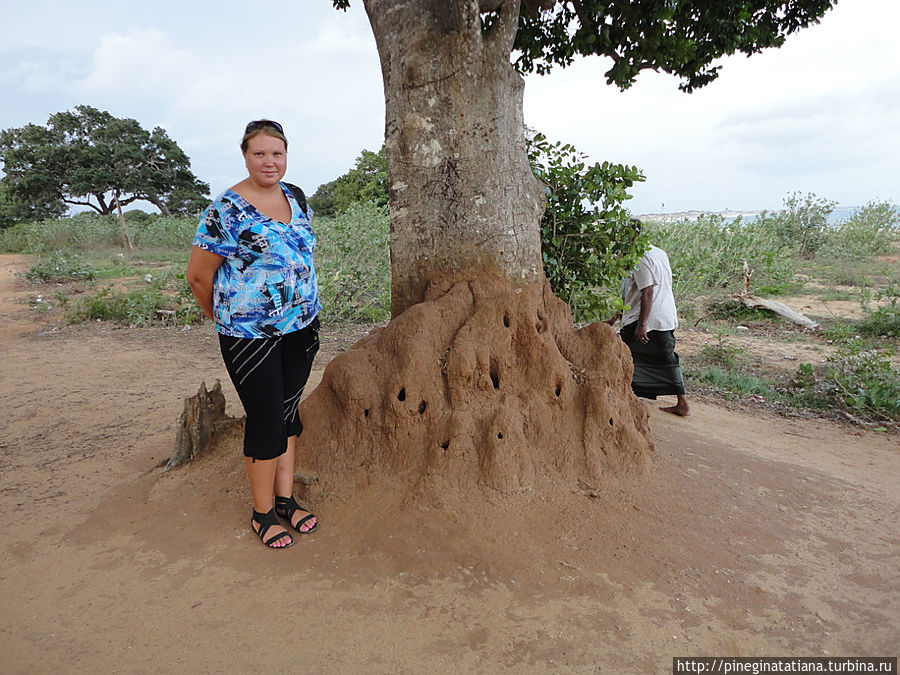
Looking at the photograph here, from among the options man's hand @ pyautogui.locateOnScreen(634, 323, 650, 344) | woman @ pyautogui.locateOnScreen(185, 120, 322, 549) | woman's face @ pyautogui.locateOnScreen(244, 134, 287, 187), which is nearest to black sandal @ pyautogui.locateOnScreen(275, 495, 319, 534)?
woman @ pyautogui.locateOnScreen(185, 120, 322, 549)

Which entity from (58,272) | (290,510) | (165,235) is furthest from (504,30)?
(165,235)

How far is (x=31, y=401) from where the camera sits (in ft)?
15.6

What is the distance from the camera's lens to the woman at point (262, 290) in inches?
84.7

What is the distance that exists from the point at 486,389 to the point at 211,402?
176cm

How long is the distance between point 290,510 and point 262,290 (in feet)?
3.40

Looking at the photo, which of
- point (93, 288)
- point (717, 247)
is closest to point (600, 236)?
point (717, 247)

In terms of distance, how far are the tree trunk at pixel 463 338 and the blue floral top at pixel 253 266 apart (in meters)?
0.70

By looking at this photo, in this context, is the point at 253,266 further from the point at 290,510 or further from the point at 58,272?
the point at 58,272

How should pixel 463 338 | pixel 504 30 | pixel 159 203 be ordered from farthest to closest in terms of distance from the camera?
pixel 159 203
pixel 504 30
pixel 463 338

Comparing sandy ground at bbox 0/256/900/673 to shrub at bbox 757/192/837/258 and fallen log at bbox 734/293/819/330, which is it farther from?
shrub at bbox 757/192/837/258

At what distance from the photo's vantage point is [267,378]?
230 cm

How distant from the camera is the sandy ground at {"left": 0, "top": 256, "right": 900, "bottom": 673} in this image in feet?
6.05

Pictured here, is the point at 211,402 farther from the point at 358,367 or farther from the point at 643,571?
the point at 643,571

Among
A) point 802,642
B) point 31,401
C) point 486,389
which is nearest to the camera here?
point 802,642
